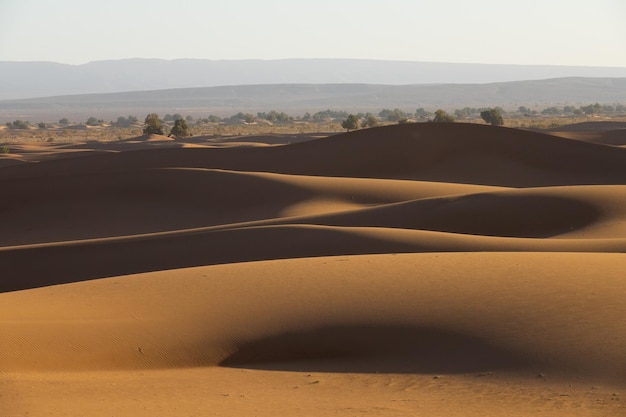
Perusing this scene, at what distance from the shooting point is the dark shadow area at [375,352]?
9562 mm

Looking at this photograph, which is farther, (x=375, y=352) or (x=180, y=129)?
(x=180, y=129)

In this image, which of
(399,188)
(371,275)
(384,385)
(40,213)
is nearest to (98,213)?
(40,213)

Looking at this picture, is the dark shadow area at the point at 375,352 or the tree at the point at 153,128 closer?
the dark shadow area at the point at 375,352

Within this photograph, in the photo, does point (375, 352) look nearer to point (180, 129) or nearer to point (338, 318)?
point (338, 318)

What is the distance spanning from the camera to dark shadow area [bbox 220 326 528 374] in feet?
31.4

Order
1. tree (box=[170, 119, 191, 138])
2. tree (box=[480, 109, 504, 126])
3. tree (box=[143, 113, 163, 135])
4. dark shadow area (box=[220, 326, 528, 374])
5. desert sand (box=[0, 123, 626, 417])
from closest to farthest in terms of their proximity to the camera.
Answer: desert sand (box=[0, 123, 626, 417]) → dark shadow area (box=[220, 326, 528, 374]) → tree (box=[170, 119, 191, 138]) → tree (box=[143, 113, 163, 135]) → tree (box=[480, 109, 504, 126])

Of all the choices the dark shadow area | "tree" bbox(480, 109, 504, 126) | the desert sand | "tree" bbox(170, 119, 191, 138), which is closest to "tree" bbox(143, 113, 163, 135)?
"tree" bbox(170, 119, 191, 138)

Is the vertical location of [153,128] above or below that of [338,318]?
below

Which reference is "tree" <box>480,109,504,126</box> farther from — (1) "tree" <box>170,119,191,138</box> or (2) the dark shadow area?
(2) the dark shadow area

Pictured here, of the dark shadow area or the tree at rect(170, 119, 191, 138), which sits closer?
the dark shadow area

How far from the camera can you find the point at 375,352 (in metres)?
10.1

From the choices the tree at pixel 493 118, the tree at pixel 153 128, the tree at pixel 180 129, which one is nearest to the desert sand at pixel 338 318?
the tree at pixel 180 129

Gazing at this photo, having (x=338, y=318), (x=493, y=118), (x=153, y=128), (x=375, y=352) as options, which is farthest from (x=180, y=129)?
(x=375, y=352)

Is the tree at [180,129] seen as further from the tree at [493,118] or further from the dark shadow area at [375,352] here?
the dark shadow area at [375,352]
